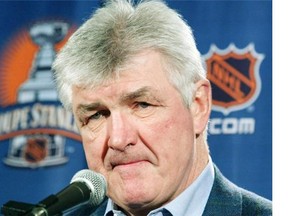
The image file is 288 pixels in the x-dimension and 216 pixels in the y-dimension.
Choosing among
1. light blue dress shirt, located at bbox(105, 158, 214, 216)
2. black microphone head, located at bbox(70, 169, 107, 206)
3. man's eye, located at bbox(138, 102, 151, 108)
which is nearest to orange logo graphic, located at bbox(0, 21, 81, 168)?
light blue dress shirt, located at bbox(105, 158, 214, 216)

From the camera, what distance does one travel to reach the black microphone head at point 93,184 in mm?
974

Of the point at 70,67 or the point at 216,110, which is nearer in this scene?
the point at 70,67

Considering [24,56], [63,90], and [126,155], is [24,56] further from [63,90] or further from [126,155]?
[126,155]

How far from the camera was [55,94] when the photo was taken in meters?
2.30

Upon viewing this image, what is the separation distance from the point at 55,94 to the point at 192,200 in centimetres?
113

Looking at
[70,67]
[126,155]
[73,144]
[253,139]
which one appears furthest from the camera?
[73,144]

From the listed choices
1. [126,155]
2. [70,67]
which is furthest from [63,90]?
[126,155]

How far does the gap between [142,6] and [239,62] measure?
3.21ft

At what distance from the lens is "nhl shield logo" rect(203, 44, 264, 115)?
215 cm

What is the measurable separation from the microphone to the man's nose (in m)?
0.11

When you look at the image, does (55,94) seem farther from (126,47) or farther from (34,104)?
(126,47)

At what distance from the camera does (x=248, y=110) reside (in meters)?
2.14

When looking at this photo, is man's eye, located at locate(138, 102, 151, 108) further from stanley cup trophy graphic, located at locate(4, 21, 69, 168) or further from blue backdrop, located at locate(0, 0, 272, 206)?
stanley cup trophy graphic, located at locate(4, 21, 69, 168)

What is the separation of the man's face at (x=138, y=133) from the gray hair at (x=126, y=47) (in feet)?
0.07
